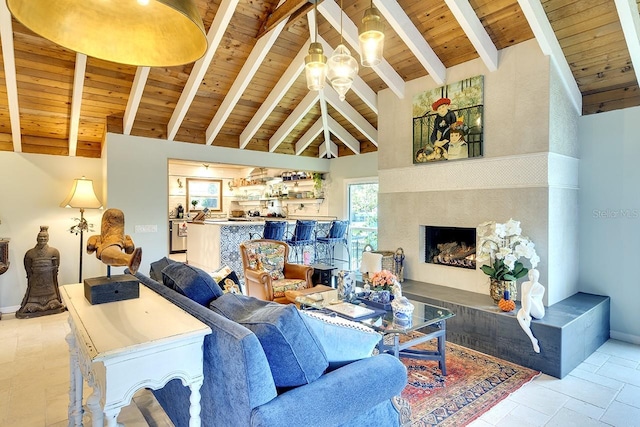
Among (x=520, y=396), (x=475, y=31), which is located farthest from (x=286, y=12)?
(x=520, y=396)

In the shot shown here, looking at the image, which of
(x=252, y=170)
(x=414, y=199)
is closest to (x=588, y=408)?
(x=414, y=199)

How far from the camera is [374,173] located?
23.3 feet

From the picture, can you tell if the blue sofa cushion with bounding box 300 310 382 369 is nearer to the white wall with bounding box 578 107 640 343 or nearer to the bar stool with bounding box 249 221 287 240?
the white wall with bounding box 578 107 640 343

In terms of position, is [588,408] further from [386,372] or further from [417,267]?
[417,267]

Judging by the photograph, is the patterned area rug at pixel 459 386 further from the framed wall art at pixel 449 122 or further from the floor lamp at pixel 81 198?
the floor lamp at pixel 81 198

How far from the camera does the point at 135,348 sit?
131cm

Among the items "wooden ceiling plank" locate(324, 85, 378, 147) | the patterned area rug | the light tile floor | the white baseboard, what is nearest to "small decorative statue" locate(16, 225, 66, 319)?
the light tile floor

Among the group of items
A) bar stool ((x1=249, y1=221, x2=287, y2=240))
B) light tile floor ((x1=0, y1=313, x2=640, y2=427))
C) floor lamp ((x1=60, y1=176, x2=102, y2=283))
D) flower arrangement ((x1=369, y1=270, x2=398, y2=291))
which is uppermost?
floor lamp ((x1=60, y1=176, x2=102, y2=283))

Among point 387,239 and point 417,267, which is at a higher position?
point 387,239

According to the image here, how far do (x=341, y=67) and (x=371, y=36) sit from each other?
1.09 ft

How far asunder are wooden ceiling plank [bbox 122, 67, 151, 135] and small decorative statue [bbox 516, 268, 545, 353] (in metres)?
4.82

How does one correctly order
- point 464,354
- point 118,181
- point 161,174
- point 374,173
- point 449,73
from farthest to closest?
point 374,173 < point 161,174 < point 118,181 < point 449,73 < point 464,354

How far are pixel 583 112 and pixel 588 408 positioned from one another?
10.7 feet

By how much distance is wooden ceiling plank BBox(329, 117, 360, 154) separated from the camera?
22.7 ft
